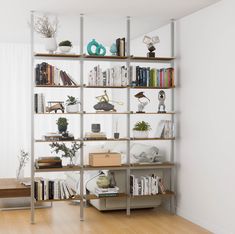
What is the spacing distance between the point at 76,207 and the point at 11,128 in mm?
2601

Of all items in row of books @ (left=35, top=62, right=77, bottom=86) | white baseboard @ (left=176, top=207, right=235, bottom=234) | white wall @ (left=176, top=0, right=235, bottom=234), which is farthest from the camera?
row of books @ (left=35, top=62, right=77, bottom=86)

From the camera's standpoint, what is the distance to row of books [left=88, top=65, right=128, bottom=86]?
6.09 meters

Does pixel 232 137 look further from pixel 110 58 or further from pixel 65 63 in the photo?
pixel 65 63

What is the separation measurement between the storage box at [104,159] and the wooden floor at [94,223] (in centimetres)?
67

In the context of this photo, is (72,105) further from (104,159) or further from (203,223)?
(203,223)

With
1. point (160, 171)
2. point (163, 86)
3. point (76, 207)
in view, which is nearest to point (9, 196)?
point (76, 207)

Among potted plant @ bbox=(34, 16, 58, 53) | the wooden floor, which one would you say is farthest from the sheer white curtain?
potted plant @ bbox=(34, 16, 58, 53)

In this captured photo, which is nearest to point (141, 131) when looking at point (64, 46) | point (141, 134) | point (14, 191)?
point (141, 134)

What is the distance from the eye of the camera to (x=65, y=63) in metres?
9.07

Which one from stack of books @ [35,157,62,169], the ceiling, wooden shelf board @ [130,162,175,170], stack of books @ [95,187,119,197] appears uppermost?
the ceiling

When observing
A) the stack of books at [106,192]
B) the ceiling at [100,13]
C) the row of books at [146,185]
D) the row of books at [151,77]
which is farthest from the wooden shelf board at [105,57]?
the stack of books at [106,192]

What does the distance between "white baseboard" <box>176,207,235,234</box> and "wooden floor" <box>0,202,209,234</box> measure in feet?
0.20

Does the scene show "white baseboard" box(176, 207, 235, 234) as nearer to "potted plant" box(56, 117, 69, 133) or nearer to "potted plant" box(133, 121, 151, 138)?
"potted plant" box(133, 121, 151, 138)

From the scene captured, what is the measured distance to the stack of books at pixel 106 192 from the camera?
6082mm
